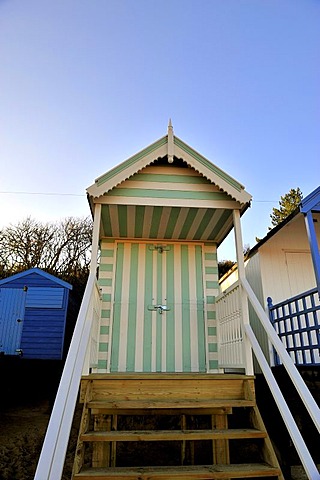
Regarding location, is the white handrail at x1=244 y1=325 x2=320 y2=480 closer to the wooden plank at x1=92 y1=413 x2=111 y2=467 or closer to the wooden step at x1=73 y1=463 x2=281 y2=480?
the wooden step at x1=73 y1=463 x2=281 y2=480

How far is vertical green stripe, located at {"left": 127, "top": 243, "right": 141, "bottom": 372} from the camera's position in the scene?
465 cm

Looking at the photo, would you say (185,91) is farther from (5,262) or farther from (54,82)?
(5,262)

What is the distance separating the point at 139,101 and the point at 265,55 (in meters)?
2.65

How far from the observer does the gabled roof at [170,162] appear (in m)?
3.94

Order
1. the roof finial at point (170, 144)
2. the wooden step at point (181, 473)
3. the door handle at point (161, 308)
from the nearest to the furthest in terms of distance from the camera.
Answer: the wooden step at point (181, 473), the roof finial at point (170, 144), the door handle at point (161, 308)

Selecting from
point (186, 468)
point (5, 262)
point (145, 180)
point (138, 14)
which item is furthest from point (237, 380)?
point (5, 262)

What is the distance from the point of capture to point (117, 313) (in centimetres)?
481

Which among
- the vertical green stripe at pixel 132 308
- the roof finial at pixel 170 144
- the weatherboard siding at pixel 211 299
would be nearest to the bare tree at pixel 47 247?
the vertical green stripe at pixel 132 308

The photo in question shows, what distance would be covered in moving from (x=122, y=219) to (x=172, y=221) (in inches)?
29.0

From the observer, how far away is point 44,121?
6379 millimetres

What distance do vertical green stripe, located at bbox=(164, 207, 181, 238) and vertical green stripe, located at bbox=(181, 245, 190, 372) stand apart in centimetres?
40

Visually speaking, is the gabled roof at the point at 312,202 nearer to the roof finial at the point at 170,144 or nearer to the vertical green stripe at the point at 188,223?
the vertical green stripe at the point at 188,223

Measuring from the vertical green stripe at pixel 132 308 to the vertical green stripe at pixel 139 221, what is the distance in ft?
0.87

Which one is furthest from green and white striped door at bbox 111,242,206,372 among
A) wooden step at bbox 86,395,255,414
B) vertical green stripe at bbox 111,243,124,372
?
wooden step at bbox 86,395,255,414
